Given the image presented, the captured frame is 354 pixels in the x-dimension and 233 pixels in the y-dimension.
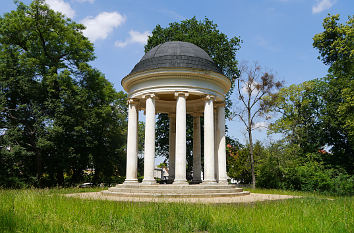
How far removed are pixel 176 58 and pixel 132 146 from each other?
29.8ft

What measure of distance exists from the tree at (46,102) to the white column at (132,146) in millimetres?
11743

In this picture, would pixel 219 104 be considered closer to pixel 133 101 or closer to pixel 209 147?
pixel 209 147

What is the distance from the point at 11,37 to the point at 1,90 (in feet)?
26.4

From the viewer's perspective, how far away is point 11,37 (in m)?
38.8

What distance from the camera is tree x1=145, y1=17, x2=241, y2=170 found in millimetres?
43319

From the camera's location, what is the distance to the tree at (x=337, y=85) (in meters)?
38.2

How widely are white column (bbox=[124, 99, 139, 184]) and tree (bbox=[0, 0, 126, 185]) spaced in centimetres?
1174

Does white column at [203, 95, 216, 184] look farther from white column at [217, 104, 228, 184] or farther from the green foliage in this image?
the green foliage

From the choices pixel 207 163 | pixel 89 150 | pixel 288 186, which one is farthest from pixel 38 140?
pixel 288 186

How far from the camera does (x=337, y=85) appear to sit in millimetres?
41969

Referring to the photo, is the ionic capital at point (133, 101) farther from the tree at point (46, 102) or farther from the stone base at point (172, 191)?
the tree at point (46, 102)

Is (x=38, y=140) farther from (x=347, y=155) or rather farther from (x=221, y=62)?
(x=347, y=155)

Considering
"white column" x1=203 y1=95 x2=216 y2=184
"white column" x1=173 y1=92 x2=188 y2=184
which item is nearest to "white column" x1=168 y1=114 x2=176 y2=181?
"white column" x1=203 y1=95 x2=216 y2=184

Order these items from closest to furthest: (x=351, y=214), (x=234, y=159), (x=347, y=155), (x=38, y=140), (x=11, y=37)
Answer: (x=351, y=214), (x=38, y=140), (x=11, y=37), (x=347, y=155), (x=234, y=159)
